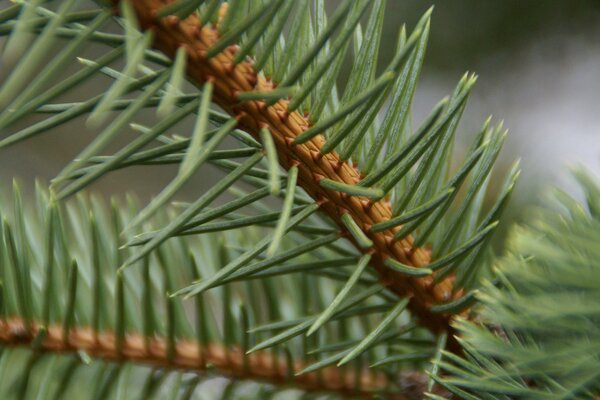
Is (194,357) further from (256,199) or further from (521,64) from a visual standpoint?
(521,64)

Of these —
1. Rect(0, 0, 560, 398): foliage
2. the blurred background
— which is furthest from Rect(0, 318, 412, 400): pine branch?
the blurred background

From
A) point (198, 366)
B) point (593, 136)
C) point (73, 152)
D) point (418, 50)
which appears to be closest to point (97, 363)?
point (198, 366)

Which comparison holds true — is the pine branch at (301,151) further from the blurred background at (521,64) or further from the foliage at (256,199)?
the blurred background at (521,64)

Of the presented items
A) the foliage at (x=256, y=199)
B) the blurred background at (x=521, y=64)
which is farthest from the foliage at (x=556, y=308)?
the blurred background at (x=521, y=64)

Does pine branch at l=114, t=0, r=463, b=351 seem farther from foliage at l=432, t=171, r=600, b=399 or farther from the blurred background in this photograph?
the blurred background

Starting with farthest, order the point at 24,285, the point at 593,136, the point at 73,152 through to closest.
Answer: the point at 73,152 → the point at 593,136 → the point at 24,285

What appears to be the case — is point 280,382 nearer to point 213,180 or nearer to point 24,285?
point 24,285
